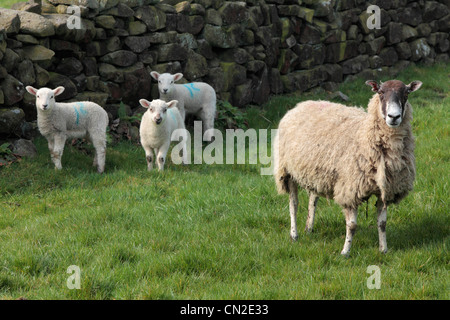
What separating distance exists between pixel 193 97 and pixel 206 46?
1362 millimetres

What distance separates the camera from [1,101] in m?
6.81

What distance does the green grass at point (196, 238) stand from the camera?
3.88 m

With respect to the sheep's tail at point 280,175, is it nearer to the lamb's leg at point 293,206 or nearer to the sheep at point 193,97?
the lamb's leg at point 293,206

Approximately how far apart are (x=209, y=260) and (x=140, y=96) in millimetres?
5060

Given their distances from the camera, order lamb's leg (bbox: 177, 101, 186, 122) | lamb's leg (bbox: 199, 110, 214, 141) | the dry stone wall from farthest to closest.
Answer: lamb's leg (bbox: 199, 110, 214, 141)
lamb's leg (bbox: 177, 101, 186, 122)
the dry stone wall

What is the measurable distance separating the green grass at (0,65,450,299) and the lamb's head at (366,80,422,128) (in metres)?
1.16

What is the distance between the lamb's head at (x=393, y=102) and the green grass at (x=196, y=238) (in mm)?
1156

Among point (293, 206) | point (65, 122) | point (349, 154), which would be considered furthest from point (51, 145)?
point (349, 154)

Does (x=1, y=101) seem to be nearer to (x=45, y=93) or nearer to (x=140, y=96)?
(x=45, y=93)

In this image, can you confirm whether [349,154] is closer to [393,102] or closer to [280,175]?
[393,102]

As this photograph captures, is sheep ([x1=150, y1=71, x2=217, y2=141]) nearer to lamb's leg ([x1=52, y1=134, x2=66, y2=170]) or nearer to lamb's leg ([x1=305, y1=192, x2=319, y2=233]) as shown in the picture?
lamb's leg ([x1=52, y1=134, x2=66, y2=170])

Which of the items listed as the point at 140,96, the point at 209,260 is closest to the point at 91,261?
the point at 209,260

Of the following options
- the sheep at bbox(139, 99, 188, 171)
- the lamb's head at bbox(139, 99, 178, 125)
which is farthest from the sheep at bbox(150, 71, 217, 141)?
the lamb's head at bbox(139, 99, 178, 125)

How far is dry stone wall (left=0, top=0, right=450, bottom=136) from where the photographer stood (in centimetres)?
738
